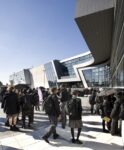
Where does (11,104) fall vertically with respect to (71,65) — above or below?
below

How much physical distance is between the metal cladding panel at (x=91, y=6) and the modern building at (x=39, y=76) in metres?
82.5

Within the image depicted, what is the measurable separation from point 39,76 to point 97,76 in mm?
48372

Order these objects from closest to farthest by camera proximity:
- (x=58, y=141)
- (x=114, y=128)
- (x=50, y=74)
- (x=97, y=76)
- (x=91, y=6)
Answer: (x=58, y=141)
(x=114, y=128)
(x=91, y=6)
(x=97, y=76)
(x=50, y=74)

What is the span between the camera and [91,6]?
13031 mm

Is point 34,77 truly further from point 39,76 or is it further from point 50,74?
point 50,74

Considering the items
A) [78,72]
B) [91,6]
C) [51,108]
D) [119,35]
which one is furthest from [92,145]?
[78,72]

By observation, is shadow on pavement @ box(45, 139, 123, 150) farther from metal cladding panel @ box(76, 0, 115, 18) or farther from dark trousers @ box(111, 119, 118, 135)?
metal cladding panel @ box(76, 0, 115, 18)

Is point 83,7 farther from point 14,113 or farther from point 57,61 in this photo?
point 57,61

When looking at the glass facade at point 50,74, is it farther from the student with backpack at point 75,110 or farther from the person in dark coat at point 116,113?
the student with backpack at point 75,110

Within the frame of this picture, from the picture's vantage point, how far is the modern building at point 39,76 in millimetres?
98525

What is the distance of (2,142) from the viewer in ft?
27.4

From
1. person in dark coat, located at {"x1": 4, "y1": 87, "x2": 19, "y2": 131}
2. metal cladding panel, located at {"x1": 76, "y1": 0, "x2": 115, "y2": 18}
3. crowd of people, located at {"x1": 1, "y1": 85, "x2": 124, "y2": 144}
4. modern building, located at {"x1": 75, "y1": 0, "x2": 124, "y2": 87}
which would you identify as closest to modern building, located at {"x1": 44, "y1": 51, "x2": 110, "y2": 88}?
modern building, located at {"x1": 75, "y1": 0, "x2": 124, "y2": 87}

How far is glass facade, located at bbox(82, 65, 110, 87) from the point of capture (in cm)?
5389

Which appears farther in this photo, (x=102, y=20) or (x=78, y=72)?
(x=78, y=72)
